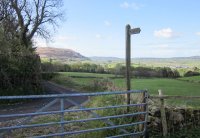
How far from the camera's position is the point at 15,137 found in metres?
10.2

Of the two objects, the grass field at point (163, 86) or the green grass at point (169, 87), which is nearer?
the green grass at point (169, 87)

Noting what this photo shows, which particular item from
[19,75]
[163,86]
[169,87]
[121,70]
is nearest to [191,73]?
[121,70]

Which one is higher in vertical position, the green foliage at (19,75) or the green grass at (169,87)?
the green foliage at (19,75)

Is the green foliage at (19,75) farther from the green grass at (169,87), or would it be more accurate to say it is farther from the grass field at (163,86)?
the green grass at (169,87)

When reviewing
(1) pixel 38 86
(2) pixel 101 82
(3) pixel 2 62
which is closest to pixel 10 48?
(3) pixel 2 62

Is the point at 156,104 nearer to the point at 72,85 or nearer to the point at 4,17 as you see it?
the point at 4,17

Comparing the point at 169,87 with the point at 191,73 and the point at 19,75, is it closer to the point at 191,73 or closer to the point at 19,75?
the point at 19,75

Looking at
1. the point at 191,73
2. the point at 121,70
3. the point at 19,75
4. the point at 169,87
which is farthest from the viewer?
the point at 191,73

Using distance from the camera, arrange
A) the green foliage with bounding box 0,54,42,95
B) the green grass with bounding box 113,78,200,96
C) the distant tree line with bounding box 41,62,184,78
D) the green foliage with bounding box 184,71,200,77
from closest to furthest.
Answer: the green foliage with bounding box 0,54,42,95
the green grass with bounding box 113,78,200,96
the distant tree line with bounding box 41,62,184,78
the green foliage with bounding box 184,71,200,77

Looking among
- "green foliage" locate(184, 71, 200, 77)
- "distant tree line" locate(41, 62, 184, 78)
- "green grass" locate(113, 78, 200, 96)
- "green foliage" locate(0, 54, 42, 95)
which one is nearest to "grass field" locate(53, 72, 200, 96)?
"green grass" locate(113, 78, 200, 96)

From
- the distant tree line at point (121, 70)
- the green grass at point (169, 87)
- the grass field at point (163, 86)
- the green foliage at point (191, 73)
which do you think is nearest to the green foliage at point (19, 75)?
the grass field at point (163, 86)

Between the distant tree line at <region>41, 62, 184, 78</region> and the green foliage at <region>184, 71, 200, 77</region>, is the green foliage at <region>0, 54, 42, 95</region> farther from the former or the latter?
the green foliage at <region>184, 71, 200, 77</region>

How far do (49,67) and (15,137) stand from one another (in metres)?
37.0

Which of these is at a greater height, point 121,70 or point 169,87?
point 121,70
